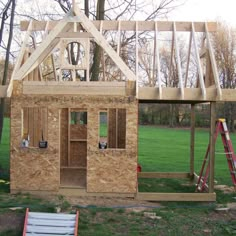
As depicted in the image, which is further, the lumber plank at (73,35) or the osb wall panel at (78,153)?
the osb wall panel at (78,153)

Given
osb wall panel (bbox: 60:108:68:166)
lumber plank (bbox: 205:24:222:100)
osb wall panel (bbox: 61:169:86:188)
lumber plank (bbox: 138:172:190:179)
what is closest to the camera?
lumber plank (bbox: 205:24:222:100)

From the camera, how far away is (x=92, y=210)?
8867mm

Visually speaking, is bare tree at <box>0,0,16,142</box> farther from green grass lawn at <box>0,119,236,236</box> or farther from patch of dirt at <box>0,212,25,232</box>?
patch of dirt at <box>0,212,25,232</box>

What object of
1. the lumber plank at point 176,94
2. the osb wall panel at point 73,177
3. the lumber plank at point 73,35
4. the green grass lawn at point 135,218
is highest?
the lumber plank at point 73,35

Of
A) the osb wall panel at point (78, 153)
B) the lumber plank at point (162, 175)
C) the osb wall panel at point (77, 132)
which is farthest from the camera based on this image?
the osb wall panel at point (77, 132)

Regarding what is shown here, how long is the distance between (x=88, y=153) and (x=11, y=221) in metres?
3.04

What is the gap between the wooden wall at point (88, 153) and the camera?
10359 mm

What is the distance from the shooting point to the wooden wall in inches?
408

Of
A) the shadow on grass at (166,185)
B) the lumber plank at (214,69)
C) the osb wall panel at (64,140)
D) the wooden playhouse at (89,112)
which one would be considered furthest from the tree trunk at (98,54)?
the lumber plank at (214,69)

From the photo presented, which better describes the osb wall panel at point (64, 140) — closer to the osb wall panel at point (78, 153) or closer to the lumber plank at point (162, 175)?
the osb wall panel at point (78, 153)

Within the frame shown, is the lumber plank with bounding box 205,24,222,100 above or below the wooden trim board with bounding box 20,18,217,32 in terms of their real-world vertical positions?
below

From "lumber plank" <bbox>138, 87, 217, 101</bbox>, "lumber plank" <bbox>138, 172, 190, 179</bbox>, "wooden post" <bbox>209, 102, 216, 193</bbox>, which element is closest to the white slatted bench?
"lumber plank" <bbox>138, 87, 217, 101</bbox>

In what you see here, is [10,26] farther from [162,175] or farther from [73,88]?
[162,175]

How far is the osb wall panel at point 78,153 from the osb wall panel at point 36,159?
14.2 ft
